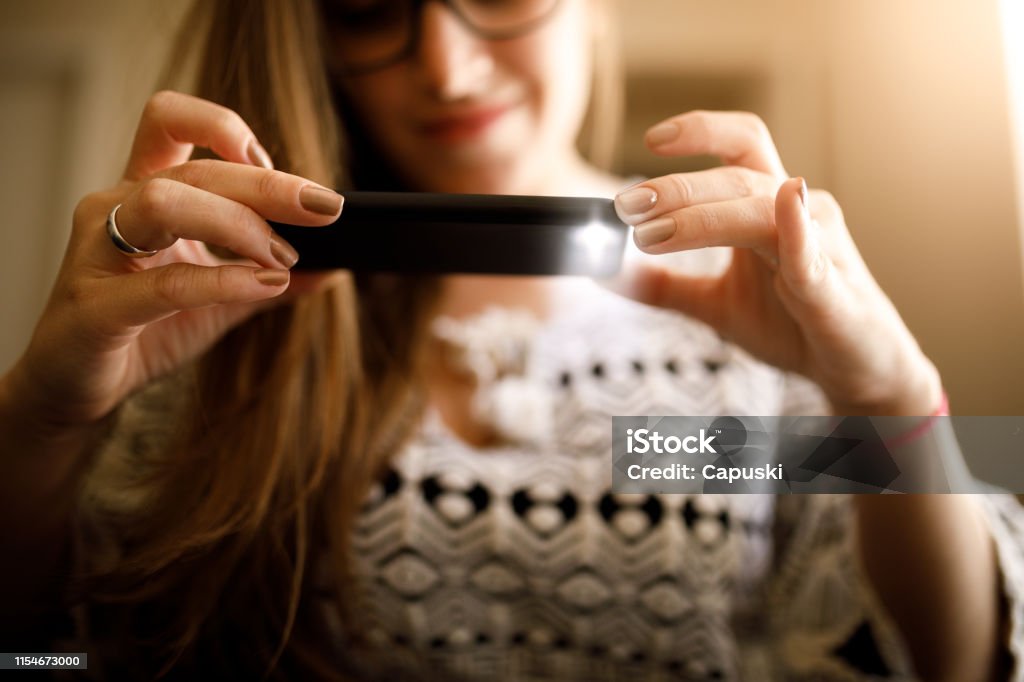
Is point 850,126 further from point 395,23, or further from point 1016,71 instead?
point 395,23

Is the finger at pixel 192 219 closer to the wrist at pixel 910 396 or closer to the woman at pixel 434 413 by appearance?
the woman at pixel 434 413

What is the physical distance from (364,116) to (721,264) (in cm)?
47

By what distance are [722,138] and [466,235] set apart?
0.18 meters

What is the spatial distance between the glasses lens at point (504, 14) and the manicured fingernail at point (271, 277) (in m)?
0.35

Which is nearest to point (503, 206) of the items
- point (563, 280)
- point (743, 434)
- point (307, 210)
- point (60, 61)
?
point (307, 210)

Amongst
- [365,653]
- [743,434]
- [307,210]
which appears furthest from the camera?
[365,653]

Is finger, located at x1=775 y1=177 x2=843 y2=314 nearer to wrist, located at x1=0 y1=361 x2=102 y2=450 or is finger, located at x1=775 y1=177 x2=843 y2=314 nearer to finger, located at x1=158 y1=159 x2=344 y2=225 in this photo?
finger, located at x1=158 y1=159 x2=344 y2=225

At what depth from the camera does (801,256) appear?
30 centimetres

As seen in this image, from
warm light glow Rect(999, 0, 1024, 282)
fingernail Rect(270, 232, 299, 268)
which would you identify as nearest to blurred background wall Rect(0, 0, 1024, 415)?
warm light glow Rect(999, 0, 1024, 282)

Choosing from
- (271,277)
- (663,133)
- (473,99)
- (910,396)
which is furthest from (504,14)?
(910,396)

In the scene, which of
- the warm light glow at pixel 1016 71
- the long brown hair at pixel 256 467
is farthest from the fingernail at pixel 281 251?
the warm light glow at pixel 1016 71

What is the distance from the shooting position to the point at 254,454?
48cm

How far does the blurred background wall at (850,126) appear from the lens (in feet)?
1.38

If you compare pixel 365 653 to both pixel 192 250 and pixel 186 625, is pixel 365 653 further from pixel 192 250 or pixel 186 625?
pixel 192 250
